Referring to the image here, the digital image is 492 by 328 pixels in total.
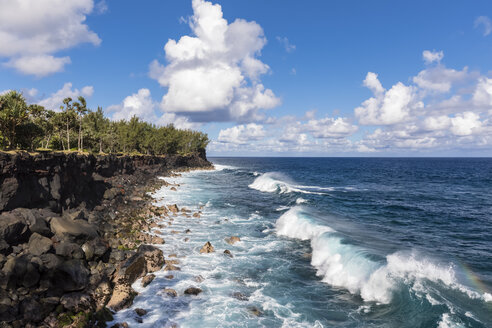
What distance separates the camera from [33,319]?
1219 cm

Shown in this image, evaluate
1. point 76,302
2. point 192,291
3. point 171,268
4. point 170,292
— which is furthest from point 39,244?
point 192,291

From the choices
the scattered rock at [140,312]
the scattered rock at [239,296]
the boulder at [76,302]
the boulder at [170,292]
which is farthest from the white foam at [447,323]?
the boulder at [76,302]

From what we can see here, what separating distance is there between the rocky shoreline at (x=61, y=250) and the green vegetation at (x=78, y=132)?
25.8 feet

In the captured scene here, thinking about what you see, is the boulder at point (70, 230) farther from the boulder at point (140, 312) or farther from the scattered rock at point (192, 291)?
the scattered rock at point (192, 291)

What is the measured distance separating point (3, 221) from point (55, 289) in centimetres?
755

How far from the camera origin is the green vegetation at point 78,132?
3559 centimetres

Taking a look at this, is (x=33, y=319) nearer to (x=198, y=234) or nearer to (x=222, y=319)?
(x=222, y=319)

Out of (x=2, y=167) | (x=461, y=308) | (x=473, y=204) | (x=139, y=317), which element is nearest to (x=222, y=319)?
(x=139, y=317)

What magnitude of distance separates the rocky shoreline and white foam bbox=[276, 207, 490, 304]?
1151 centimetres

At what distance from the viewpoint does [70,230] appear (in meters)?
19.9

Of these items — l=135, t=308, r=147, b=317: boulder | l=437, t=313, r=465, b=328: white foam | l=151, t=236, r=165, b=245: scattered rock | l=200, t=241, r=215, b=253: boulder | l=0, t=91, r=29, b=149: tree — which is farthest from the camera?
l=0, t=91, r=29, b=149: tree

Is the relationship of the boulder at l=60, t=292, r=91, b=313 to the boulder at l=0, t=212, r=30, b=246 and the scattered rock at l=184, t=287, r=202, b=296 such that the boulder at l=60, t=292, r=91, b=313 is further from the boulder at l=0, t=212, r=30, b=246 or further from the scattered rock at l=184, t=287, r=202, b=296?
the boulder at l=0, t=212, r=30, b=246

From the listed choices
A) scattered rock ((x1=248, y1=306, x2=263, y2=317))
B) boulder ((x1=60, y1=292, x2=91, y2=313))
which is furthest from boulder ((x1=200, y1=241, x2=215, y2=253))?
boulder ((x1=60, y1=292, x2=91, y2=313))

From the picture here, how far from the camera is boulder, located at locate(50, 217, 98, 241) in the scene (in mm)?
19578
